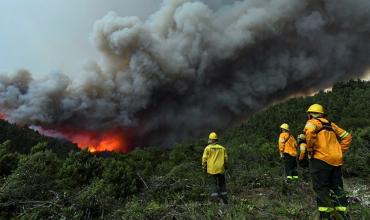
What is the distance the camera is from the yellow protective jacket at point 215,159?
348 inches

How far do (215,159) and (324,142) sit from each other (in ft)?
13.3

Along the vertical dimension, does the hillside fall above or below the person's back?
below

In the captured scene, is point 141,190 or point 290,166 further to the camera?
point 290,166

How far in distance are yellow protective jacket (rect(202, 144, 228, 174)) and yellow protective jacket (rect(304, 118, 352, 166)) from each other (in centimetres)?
384

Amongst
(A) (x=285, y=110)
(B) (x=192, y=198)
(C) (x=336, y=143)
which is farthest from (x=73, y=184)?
(A) (x=285, y=110)

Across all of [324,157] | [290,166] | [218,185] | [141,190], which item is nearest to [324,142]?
[324,157]

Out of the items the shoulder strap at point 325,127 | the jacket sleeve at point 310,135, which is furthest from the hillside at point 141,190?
the shoulder strap at point 325,127

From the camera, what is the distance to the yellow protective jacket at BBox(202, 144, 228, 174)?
8.85 meters

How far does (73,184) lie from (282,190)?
19.6ft

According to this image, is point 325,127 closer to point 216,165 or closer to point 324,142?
point 324,142

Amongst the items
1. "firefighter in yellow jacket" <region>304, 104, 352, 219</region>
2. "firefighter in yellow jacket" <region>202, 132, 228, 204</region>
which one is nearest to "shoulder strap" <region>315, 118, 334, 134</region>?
"firefighter in yellow jacket" <region>304, 104, 352, 219</region>

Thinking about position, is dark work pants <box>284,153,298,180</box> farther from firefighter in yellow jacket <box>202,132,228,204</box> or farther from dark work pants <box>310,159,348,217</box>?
dark work pants <box>310,159,348,217</box>

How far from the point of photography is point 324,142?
5184 millimetres

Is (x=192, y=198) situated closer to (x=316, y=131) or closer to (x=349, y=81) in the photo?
(x=316, y=131)
